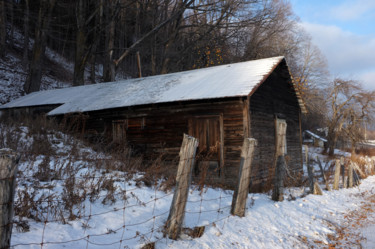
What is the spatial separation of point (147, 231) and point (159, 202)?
1187 millimetres

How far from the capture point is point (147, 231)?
4344 millimetres

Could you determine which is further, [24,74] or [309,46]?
[309,46]

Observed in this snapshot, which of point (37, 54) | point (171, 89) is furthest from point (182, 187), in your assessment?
point (37, 54)

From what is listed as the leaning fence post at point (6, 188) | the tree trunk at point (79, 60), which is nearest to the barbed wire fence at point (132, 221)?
the leaning fence post at point (6, 188)

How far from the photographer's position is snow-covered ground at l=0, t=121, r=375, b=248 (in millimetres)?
3945

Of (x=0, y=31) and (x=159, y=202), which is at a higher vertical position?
(x=0, y=31)

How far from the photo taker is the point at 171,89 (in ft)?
44.4

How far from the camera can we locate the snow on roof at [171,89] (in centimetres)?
1144

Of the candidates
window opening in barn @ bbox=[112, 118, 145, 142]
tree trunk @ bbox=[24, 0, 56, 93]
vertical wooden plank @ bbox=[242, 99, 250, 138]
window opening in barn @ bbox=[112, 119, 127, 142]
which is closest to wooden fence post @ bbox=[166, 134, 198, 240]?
vertical wooden plank @ bbox=[242, 99, 250, 138]

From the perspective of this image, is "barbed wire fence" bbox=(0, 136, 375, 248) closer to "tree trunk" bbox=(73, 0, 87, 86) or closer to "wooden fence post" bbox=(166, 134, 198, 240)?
"wooden fence post" bbox=(166, 134, 198, 240)

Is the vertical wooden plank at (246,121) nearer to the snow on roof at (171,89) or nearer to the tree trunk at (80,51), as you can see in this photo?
the snow on roof at (171,89)

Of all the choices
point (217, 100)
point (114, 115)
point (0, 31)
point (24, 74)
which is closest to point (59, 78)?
point (24, 74)

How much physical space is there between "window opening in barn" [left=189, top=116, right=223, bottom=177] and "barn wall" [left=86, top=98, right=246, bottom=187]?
20cm

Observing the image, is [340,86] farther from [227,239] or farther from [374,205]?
[227,239]
